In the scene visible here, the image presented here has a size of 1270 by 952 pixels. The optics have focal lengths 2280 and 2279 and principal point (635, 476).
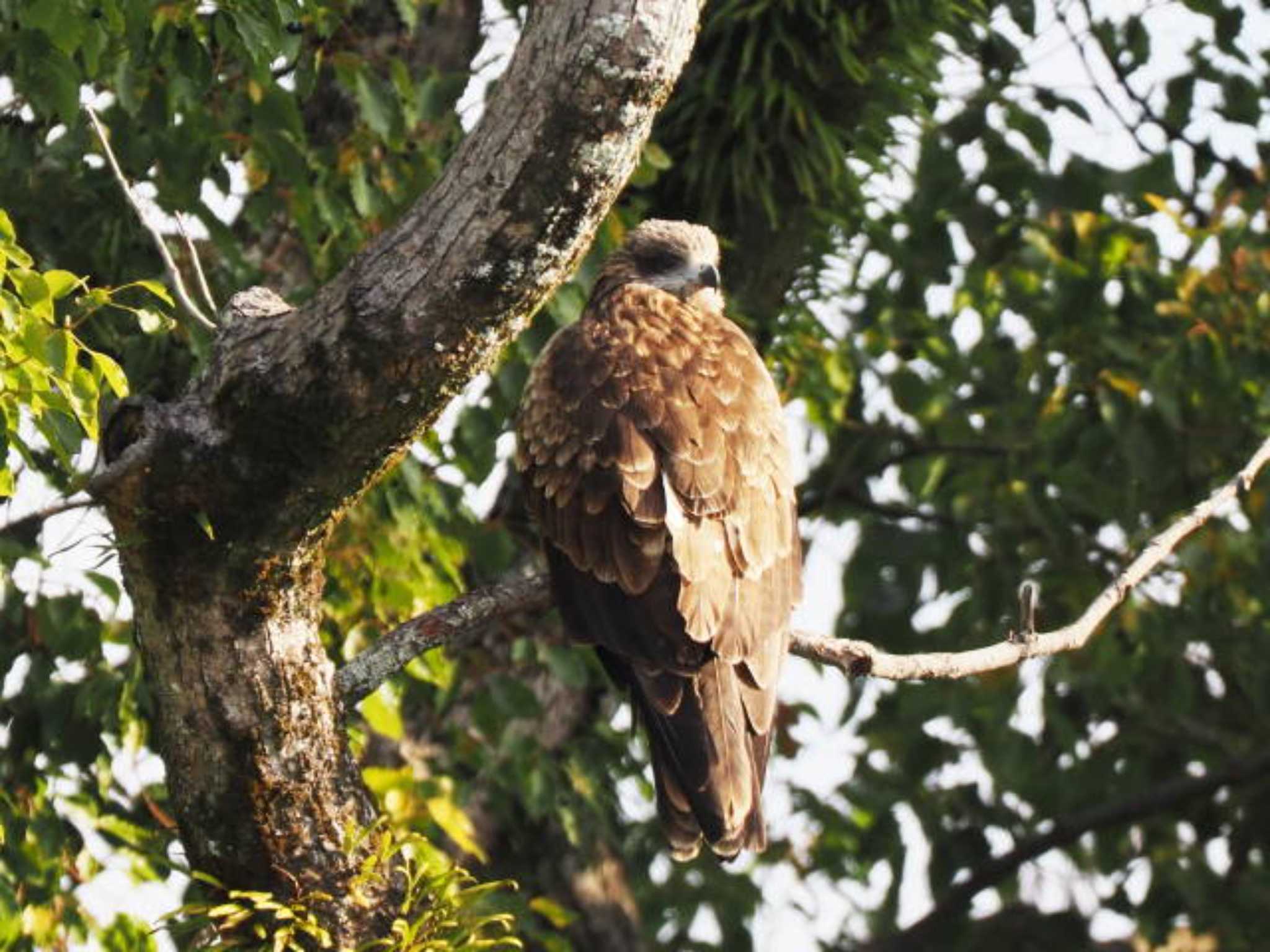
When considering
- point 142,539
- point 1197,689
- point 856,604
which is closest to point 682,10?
point 142,539

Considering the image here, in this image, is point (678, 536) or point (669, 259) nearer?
point (678, 536)

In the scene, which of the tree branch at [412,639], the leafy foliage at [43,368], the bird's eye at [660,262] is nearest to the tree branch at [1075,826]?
the bird's eye at [660,262]

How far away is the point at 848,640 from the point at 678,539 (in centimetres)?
39

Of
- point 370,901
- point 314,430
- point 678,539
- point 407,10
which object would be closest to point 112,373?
point 314,430

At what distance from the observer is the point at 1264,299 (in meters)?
6.45

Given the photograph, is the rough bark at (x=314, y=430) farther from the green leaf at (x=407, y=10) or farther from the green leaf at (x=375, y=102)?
the green leaf at (x=407, y=10)

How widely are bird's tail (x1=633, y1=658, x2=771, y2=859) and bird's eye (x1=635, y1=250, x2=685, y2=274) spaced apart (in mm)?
1304

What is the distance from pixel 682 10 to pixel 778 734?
13.6 ft

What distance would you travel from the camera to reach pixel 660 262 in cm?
507

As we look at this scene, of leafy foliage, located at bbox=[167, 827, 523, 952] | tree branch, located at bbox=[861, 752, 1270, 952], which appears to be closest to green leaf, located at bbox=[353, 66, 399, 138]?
leafy foliage, located at bbox=[167, 827, 523, 952]

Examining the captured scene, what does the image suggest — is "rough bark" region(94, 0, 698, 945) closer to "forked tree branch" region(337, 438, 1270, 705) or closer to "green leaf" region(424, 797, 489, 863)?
"forked tree branch" region(337, 438, 1270, 705)

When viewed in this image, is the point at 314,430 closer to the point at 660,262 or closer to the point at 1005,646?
the point at 1005,646

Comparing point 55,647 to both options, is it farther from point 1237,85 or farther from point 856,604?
point 1237,85

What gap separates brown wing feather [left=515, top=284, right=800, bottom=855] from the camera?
3.89 meters
